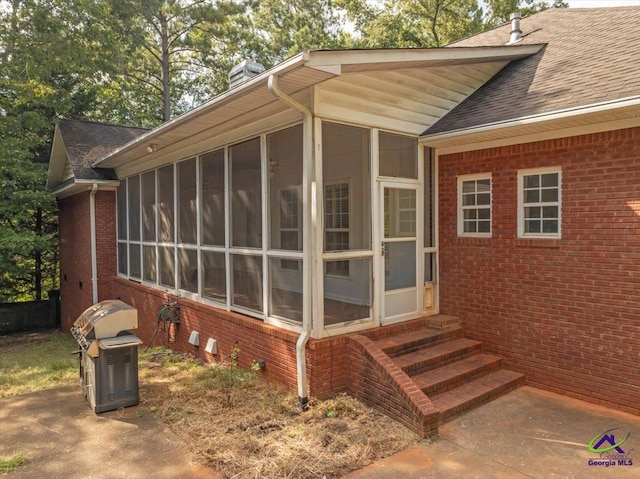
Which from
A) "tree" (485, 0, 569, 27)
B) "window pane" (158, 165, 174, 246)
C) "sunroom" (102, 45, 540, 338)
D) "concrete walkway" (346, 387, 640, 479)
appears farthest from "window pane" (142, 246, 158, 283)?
"tree" (485, 0, 569, 27)

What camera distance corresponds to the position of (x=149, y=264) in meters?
9.31

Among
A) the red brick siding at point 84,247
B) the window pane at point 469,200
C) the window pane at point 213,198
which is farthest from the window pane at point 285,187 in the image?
the red brick siding at point 84,247

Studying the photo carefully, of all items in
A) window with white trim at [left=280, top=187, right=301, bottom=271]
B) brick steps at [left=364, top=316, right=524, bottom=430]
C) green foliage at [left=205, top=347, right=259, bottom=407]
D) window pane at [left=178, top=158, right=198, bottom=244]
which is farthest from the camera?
window pane at [left=178, top=158, right=198, bottom=244]

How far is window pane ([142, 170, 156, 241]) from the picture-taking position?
9.02 meters

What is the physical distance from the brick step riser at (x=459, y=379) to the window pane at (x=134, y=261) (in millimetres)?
7414

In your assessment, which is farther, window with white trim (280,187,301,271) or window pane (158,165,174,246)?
window pane (158,165,174,246)

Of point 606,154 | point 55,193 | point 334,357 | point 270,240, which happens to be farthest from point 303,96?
point 55,193

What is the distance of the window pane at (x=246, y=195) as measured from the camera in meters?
5.86

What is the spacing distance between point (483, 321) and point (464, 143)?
2428 millimetres

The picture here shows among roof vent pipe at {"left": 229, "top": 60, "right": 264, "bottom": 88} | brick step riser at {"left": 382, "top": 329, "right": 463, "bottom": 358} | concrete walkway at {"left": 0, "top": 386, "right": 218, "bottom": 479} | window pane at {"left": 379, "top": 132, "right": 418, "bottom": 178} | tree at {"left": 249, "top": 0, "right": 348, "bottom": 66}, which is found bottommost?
concrete walkway at {"left": 0, "top": 386, "right": 218, "bottom": 479}

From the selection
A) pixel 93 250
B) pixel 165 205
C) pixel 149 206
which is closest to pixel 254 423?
pixel 165 205

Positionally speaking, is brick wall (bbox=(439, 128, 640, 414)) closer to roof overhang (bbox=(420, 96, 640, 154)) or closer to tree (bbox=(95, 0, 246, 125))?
roof overhang (bbox=(420, 96, 640, 154))

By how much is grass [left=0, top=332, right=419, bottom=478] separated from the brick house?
9.8 inches

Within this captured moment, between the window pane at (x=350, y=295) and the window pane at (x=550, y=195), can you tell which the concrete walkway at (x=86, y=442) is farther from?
the window pane at (x=550, y=195)
